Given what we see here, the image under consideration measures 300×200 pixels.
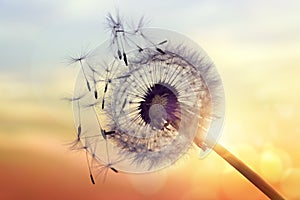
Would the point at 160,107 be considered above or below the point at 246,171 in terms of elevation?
above

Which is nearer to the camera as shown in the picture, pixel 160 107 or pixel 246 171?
pixel 246 171

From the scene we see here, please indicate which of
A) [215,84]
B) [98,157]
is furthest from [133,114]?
[215,84]

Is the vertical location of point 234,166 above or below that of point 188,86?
below

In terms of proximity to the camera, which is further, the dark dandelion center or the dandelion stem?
the dark dandelion center

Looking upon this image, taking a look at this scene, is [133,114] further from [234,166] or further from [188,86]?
[234,166]
